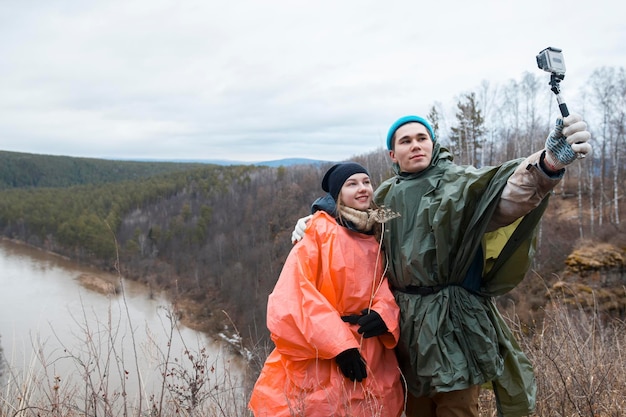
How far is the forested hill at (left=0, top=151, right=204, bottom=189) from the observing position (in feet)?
390

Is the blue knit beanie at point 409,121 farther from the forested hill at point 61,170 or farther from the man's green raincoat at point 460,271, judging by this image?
the forested hill at point 61,170

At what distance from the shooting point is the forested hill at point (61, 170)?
119 meters

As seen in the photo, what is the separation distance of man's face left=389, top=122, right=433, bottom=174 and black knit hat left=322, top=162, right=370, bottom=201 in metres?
0.24

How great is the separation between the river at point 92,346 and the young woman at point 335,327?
2.28 feet

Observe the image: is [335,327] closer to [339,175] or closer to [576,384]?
[339,175]

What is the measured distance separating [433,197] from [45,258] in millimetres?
60708

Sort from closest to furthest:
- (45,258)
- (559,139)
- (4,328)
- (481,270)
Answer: (559,139) → (481,270) → (4,328) → (45,258)

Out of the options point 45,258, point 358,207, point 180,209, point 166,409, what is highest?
point 358,207

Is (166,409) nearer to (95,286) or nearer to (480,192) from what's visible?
(480,192)

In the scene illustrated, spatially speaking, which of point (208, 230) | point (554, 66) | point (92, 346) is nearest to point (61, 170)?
point (208, 230)

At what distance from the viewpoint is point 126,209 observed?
72.1m

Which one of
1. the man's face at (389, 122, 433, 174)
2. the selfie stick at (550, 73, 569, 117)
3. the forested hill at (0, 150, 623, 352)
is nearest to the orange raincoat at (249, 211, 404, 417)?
the man's face at (389, 122, 433, 174)

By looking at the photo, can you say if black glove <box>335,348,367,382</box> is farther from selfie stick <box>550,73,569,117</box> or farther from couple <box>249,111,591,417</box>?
selfie stick <box>550,73,569,117</box>

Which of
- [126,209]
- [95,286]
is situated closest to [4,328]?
[95,286]
